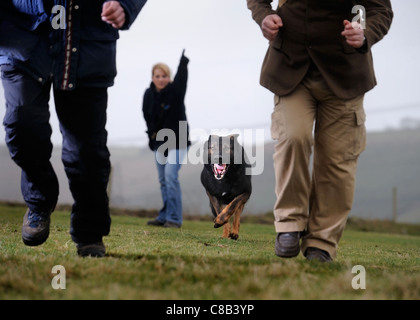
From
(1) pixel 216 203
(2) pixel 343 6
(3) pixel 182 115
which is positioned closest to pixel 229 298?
(2) pixel 343 6

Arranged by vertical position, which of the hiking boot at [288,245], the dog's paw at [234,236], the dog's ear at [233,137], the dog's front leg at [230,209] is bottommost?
the dog's paw at [234,236]

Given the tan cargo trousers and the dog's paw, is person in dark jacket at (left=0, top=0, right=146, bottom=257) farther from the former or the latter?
the dog's paw

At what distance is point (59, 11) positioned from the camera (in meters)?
3.25

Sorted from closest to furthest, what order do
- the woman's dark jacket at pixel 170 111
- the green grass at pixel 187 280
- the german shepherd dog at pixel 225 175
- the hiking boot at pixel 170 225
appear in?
the green grass at pixel 187 280, the german shepherd dog at pixel 225 175, the hiking boot at pixel 170 225, the woman's dark jacket at pixel 170 111

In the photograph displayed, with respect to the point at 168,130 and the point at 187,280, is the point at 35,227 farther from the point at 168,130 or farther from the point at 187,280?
the point at 168,130

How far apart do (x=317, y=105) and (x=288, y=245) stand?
911mm

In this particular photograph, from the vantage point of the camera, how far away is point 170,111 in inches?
351

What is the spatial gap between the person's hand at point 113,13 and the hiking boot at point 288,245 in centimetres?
163

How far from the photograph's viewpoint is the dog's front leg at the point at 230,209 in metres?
6.59

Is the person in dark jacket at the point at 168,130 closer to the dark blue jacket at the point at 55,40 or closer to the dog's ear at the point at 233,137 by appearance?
the dog's ear at the point at 233,137

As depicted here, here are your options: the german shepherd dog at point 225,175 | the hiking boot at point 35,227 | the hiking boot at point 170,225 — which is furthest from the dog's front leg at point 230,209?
the hiking boot at point 35,227

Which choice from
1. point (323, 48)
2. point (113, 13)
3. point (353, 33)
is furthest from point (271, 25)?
point (113, 13)
